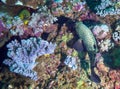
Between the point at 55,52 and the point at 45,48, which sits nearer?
the point at 45,48

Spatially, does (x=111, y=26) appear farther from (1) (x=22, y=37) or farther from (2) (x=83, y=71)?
(1) (x=22, y=37)

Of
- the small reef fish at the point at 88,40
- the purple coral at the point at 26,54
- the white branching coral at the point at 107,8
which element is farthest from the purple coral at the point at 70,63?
the white branching coral at the point at 107,8

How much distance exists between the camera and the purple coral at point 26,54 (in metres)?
4.34

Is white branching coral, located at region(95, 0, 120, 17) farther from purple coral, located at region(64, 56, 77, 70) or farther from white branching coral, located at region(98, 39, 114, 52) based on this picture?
purple coral, located at region(64, 56, 77, 70)

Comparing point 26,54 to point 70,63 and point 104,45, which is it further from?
point 104,45

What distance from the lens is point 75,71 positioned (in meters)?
4.68

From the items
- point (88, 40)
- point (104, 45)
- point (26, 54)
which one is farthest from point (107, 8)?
point (26, 54)

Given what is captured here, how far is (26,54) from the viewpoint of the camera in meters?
4.42

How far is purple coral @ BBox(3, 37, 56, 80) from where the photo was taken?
4.34 metres

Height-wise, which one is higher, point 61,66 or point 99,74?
point 61,66

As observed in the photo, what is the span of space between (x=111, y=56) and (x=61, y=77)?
155cm

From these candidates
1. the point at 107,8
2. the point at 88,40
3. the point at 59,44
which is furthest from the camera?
the point at 107,8

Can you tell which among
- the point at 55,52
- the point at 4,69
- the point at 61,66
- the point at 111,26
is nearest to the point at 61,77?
the point at 61,66

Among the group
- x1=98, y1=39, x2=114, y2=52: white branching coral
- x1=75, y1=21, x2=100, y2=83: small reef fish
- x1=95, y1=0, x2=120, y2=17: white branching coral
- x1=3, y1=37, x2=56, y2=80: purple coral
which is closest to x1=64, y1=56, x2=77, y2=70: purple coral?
x1=3, y1=37, x2=56, y2=80: purple coral
